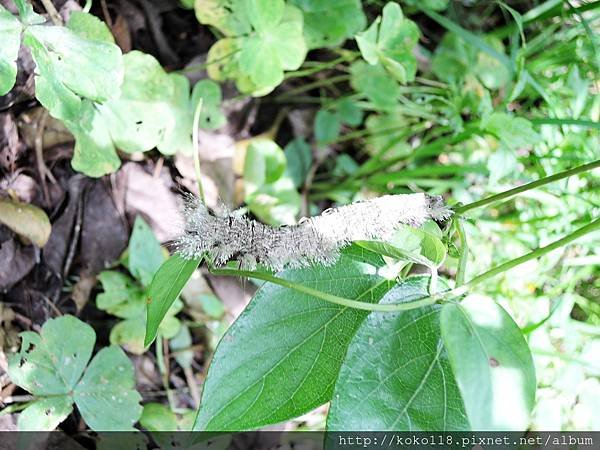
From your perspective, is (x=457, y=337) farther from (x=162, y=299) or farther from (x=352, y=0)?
(x=352, y=0)

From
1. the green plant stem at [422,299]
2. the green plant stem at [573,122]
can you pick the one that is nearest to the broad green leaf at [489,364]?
the green plant stem at [422,299]

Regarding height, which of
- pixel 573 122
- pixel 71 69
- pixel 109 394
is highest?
pixel 71 69

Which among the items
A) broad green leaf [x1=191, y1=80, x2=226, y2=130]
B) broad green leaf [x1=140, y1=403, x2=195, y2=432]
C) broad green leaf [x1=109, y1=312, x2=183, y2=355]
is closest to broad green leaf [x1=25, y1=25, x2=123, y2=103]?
broad green leaf [x1=191, y1=80, x2=226, y2=130]

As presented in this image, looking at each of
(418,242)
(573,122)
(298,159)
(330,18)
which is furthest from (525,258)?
(298,159)

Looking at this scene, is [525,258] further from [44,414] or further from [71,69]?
[44,414]

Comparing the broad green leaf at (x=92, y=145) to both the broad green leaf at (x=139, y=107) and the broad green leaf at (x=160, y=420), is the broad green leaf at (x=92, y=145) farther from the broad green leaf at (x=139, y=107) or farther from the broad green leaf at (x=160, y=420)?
the broad green leaf at (x=160, y=420)
